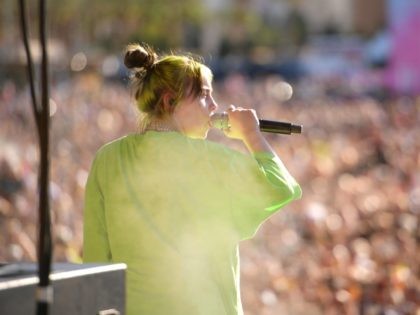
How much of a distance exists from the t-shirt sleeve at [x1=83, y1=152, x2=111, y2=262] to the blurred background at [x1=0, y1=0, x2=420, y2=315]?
0.86 feet

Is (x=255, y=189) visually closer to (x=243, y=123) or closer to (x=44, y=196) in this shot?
(x=243, y=123)

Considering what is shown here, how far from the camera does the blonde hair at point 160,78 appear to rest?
3.24 meters

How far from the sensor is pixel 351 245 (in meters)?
12.1

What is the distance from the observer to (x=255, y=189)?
3.12m

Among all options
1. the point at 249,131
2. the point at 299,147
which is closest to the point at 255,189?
the point at 249,131

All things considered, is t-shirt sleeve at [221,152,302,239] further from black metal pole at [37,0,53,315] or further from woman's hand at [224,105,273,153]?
black metal pole at [37,0,53,315]

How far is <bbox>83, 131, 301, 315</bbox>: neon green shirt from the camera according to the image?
3.12 metres

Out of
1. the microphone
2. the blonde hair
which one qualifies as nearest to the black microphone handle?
the microphone

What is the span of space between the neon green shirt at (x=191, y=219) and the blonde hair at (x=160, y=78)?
0.31 ft

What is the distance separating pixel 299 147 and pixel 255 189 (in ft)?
59.2

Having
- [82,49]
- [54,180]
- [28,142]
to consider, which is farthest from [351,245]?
[82,49]

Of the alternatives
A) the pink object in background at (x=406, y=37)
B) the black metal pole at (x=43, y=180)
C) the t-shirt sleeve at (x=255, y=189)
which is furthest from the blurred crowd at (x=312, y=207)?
the pink object in background at (x=406, y=37)

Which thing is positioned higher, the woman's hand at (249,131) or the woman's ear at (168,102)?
the woman's ear at (168,102)

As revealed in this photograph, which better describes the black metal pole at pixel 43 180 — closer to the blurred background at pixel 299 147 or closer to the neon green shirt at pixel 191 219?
the neon green shirt at pixel 191 219
